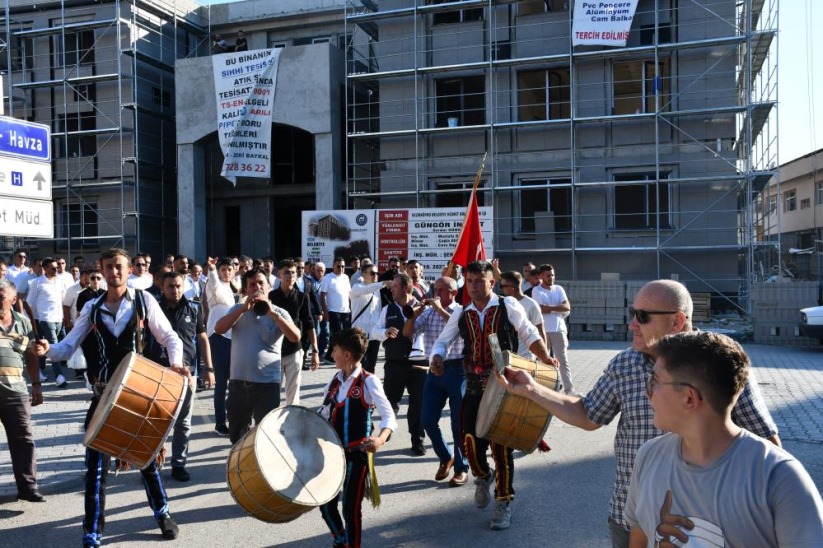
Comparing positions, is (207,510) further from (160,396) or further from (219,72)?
Result: (219,72)

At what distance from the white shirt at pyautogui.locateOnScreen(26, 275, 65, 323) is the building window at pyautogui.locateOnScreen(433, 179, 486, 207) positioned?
41.3ft

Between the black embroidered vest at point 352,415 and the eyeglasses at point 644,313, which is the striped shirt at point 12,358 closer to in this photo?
the black embroidered vest at point 352,415

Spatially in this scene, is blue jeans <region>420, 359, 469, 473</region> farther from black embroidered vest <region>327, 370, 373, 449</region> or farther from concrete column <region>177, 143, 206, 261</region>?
concrete column <region>177, 143, 206, 261</region>

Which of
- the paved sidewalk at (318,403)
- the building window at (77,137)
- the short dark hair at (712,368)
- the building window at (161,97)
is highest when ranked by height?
the building window at (161,97)

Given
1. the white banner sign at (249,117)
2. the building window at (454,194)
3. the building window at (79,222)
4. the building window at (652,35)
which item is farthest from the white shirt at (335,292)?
the building window at (79,222)

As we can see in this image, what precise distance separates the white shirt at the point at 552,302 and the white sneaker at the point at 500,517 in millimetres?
4960

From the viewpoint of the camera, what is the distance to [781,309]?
53.5 feet

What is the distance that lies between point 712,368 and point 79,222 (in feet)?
96.5

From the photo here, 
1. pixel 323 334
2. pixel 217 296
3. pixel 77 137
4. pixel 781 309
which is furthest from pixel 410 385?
pixel 77 137

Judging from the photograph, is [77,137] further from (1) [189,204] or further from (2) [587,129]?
(2) [587,129]

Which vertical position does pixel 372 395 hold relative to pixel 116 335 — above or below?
below

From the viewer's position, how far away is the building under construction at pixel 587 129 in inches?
834

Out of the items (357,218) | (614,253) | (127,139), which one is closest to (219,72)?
(127,139)

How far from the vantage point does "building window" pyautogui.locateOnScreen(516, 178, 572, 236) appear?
22484mm
